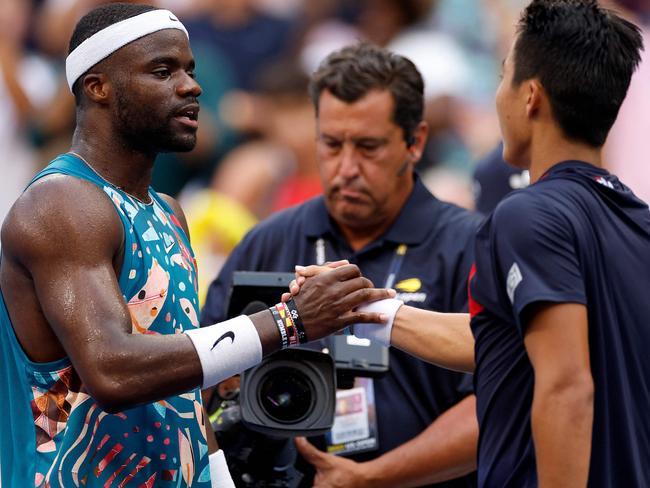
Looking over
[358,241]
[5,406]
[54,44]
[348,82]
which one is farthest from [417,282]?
[54,44]

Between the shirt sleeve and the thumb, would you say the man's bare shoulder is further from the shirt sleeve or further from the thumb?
the thumb

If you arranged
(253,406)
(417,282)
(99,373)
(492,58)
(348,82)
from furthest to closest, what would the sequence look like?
(492,58) < (348,82) < (417,282) < (253,406) < (99,373)

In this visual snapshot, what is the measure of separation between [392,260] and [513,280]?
1.68 m

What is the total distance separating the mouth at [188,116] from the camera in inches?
129

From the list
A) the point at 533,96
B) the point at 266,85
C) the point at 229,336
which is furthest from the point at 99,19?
the point at 266,85

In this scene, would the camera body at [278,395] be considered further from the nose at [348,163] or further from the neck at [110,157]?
the nose at [348,163]

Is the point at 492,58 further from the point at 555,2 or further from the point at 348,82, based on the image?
the point at 555,2

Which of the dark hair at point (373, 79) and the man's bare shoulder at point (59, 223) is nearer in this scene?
the man's bare shoulder at point (59, 223)

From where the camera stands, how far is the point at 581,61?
291cm

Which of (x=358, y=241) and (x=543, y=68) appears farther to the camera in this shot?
(x=358, y=241)

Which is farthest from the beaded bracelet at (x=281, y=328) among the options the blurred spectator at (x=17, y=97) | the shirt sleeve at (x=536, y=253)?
the blurred spectator at (x=17, y=97)

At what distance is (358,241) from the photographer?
4547 millimetres

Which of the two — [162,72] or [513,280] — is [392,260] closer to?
[162,72]

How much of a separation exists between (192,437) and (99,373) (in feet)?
1.64
